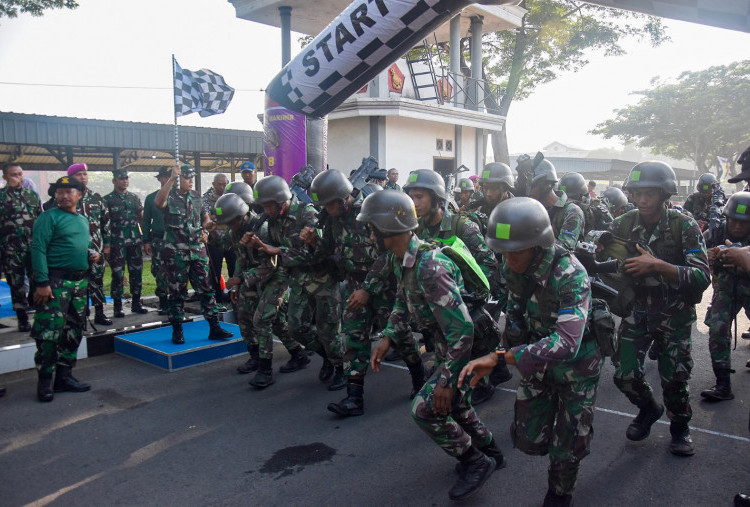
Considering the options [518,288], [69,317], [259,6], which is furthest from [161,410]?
A: [259,6]

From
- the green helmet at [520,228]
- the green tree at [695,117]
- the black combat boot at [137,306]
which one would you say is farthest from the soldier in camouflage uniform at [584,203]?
the green tree at [695,117]

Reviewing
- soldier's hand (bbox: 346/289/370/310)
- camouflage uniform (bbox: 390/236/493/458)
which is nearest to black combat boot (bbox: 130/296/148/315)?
soldier's hand (bbox: 346/289/370/310)

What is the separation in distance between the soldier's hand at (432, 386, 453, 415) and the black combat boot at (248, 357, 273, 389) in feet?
9.23

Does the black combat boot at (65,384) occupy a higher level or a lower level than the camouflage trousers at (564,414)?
lower

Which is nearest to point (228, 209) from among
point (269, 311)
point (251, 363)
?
point (269, 311)

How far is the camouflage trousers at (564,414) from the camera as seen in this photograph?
2.99 m

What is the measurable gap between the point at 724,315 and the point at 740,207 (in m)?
1.03

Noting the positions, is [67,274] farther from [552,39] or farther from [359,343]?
[552,39]

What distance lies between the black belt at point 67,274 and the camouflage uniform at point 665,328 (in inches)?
188

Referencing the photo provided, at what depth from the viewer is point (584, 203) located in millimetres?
7586

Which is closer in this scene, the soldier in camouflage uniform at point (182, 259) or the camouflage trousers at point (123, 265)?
the soldier in camouflage uniform at point (182, 259)

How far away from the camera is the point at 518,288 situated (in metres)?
3.16

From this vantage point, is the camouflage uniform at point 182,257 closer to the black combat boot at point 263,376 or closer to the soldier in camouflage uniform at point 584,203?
the black combat boot at point 263,376

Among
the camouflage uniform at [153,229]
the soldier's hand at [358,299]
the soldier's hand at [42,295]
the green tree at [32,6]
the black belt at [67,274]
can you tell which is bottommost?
the soldier's hand at [42,295]
